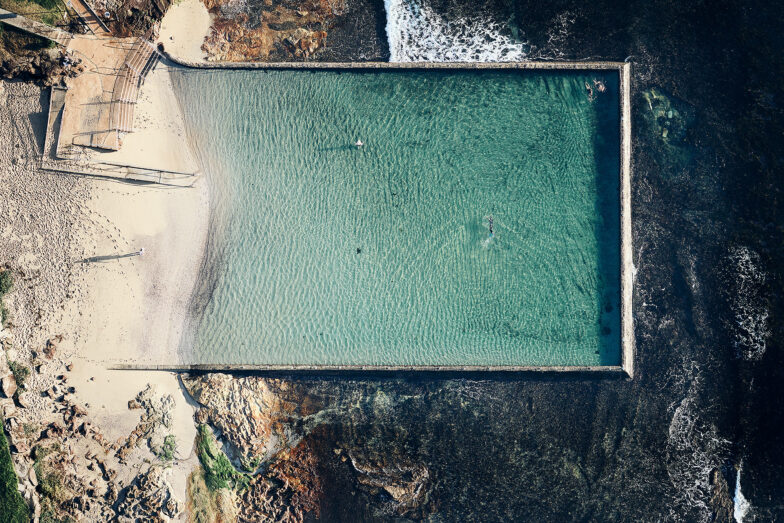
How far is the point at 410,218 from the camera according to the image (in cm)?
1132

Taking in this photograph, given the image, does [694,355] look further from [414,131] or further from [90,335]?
[90,335]

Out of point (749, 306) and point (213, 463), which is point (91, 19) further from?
point (749, 306)

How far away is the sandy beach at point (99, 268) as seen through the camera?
36.6ft

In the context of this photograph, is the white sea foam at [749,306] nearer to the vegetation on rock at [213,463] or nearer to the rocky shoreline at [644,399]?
the rocky shoreline at [644,399]

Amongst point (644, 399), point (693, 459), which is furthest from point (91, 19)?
point (693, 459)

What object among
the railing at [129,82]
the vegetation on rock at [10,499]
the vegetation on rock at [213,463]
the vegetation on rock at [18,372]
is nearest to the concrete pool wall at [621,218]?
the railing at [129,82]

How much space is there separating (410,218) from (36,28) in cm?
970

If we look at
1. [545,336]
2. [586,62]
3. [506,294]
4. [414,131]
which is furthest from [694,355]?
[414,131]

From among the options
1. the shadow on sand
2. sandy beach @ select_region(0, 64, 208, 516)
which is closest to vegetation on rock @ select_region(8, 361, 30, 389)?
sandy beach @ select_region(0, 64, 208, 516)

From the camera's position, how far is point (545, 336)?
1127cm

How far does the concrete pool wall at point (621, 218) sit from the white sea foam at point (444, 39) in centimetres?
50

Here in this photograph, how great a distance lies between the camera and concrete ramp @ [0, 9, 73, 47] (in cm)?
1123

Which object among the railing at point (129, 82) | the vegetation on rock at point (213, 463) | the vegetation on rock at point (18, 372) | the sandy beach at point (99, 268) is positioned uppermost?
the railing at point (129, 82)

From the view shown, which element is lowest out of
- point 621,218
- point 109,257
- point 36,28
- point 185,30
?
point 109,257
